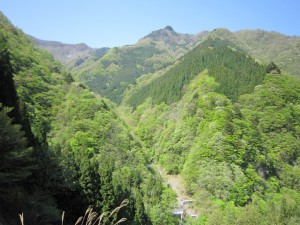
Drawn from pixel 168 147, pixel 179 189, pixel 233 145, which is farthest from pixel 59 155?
pixel 168 147

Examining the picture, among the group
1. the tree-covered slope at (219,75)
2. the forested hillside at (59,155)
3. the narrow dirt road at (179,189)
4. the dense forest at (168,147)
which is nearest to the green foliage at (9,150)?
the forested hillside at (59,155)

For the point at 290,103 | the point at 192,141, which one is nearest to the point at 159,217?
the point at 192,141

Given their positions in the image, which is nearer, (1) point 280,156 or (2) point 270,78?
(1) point 280,156

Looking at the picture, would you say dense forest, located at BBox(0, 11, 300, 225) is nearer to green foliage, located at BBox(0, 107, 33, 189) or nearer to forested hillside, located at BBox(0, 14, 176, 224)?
forested hillside, located at BBox(0, 14, 176, 224)

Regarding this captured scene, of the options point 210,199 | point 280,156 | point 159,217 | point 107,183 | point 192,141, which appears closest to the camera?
point 107,183

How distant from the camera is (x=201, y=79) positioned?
125250 millimetres

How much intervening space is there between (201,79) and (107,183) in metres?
88.8

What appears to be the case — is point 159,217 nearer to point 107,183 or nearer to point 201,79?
point 107,183

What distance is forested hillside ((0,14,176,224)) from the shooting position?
23.0 m

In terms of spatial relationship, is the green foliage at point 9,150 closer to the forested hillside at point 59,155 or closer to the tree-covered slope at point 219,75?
the forested hillside at point 59,155

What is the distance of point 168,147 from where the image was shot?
10569 cm

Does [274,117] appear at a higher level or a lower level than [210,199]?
higher

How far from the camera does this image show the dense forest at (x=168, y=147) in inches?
1476

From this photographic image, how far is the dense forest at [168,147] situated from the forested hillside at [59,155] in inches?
7.7
